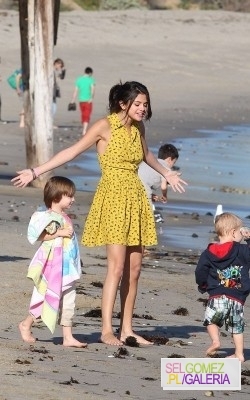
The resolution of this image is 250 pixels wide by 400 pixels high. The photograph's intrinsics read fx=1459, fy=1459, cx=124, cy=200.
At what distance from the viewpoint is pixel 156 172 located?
532 inches

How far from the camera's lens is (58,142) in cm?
2881

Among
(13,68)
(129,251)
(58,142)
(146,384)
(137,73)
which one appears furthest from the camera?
(137,73)

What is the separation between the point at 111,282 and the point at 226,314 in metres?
0.82

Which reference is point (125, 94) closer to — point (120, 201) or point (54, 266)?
point (120, 201)

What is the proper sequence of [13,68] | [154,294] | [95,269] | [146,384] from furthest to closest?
[13,68] → [95,269] → [154,294] → [146,384]

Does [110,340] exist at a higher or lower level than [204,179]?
higher

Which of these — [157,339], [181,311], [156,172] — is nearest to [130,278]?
[157,339]

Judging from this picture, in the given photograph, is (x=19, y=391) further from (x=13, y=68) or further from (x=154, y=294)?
(x=13, y=68)

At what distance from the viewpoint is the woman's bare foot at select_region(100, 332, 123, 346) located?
9.36 metres

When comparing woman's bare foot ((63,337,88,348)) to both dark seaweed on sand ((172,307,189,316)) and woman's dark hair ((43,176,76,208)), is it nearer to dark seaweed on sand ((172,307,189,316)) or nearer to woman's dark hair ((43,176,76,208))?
woman's dark hair ((43,176,76,208))

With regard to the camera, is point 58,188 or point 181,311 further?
point 181,311

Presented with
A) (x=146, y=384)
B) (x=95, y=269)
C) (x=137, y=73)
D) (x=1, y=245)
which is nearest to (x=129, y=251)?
(x=146, y=384)

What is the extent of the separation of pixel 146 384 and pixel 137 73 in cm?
3777

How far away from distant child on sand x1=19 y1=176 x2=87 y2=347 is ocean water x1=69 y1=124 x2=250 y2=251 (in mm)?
6241
